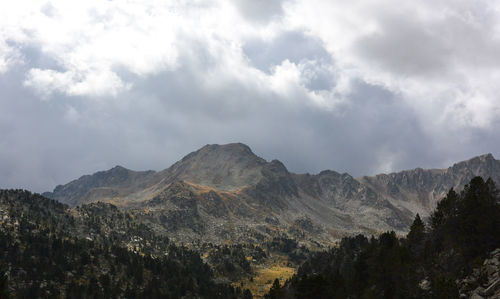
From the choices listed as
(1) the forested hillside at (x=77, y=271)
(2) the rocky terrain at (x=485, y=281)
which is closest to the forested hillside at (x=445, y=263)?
(2) the rocky terrain at (x=485, y=281)

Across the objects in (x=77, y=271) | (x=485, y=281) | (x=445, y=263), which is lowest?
(x=77, y=271)

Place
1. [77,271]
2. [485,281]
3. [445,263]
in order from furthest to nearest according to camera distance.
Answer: [77,271] → [445,263] → [485,281]

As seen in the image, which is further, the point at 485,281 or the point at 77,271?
the point at 77,271

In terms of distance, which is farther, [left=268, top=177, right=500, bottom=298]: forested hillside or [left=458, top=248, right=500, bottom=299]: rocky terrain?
[left=268, top=177, right=500, bottom=298]: forested hillside

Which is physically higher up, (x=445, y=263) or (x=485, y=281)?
(x=485, y=281)

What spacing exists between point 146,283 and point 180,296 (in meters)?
16.7

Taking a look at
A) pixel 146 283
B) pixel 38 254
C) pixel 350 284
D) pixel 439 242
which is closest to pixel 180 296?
pixel 146 283

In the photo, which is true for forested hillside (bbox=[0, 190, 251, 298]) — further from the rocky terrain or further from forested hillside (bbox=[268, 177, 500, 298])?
the rocky terrain

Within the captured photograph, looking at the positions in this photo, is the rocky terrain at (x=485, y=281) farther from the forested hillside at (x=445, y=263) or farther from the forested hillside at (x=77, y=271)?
the forested hillside at (x=77, y=271)

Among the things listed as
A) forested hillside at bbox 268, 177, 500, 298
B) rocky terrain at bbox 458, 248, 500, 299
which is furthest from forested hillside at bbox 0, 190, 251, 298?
rocky terrain at bbox 458, 248, 500, 299

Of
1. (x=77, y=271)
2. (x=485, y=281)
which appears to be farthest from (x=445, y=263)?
(x=77, y=271)

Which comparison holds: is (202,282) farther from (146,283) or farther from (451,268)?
(451,268)

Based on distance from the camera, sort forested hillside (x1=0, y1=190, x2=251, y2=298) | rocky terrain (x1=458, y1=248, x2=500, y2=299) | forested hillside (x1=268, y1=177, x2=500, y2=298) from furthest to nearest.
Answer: forested hillside (x1=0, y1=190, x2=251, y2=298) < forested hillside (x1=268, y1=177, x2=500, y2=298) < rocky terrain (x1=458, y1=248, x2=500, y2=299)

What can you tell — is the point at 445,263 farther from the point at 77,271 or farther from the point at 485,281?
the point at 77,271
